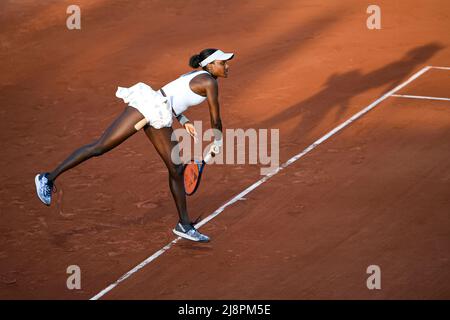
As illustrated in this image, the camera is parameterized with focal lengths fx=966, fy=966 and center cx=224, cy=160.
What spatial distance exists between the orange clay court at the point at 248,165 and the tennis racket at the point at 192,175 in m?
0.60

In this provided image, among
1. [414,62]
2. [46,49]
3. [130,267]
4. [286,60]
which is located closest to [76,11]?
[46,49]

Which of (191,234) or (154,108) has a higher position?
(154,108)

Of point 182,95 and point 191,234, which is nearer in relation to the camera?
point 182,95

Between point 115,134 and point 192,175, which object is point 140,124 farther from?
point 192,175

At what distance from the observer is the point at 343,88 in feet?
51.4

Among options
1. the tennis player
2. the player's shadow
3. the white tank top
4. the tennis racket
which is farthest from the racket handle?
the player's shadow

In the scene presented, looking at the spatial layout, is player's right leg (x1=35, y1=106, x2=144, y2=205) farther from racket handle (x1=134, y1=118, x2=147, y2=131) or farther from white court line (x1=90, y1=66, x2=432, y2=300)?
white court line (x1=90, y1=66, x2=432, y2=300)

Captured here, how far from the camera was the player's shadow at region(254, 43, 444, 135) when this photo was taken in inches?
566

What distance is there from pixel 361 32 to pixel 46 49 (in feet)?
19.7

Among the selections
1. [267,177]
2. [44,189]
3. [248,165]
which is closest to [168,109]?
[44,189]

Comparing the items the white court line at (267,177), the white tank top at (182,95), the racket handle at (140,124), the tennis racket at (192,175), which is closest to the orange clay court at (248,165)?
the white court line at (267,177)

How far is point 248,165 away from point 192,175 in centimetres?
227

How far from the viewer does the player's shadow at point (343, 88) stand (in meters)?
14.4

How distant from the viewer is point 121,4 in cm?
2091
